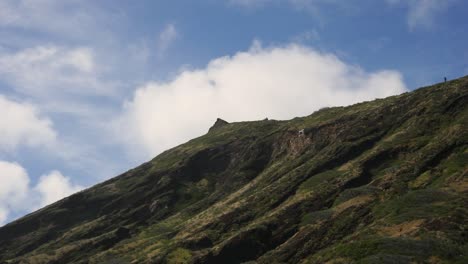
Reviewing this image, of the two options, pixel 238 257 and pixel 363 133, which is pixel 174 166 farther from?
pixel 238 257

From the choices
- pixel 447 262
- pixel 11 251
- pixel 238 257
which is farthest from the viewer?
pixel 11 251

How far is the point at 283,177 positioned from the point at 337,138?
62.7 feet

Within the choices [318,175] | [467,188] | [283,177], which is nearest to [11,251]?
[283,177]

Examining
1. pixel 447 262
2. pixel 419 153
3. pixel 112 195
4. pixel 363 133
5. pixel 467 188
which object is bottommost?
pixel 447 262

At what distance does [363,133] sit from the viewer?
118688 mm

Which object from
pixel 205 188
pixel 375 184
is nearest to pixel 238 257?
pixel 375 184

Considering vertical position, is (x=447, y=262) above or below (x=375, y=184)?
below

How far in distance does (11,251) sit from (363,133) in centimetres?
10251

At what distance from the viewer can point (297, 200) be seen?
95.9 m

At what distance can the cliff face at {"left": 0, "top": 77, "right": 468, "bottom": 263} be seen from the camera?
68319mm

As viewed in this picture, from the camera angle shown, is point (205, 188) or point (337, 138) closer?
point (337, 138)

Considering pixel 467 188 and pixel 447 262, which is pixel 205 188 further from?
pixel 447 262

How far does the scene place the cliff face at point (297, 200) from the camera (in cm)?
6832

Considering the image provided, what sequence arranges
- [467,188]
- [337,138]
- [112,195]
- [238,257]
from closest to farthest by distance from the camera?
[467,188]
[238,257]
[337,138]
[112,195]
